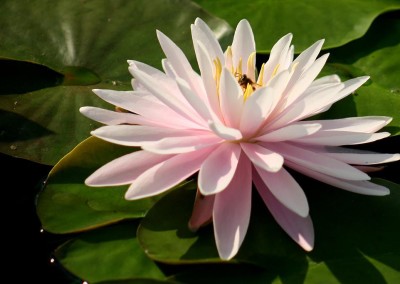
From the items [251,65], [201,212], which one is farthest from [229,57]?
[201,212]

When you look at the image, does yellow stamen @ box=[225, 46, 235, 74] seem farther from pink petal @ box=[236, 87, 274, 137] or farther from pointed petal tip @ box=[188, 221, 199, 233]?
pointed petal tip @ box=[188, 221, 199, 233]

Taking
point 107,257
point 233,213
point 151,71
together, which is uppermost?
point 151,71

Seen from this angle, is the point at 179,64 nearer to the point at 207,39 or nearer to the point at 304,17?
the point at 207,39

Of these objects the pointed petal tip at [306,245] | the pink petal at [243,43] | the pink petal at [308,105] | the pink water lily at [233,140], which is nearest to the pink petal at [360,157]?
the pink water lily at [233,140]

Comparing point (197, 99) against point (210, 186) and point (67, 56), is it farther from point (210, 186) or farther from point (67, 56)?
point (67, 56)

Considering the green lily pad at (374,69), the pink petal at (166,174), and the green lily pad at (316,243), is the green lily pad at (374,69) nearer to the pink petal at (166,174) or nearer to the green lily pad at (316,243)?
the green lily pad at (316,243)

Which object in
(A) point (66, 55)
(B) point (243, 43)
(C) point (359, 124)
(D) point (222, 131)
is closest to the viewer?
(D) point (222, 131)
